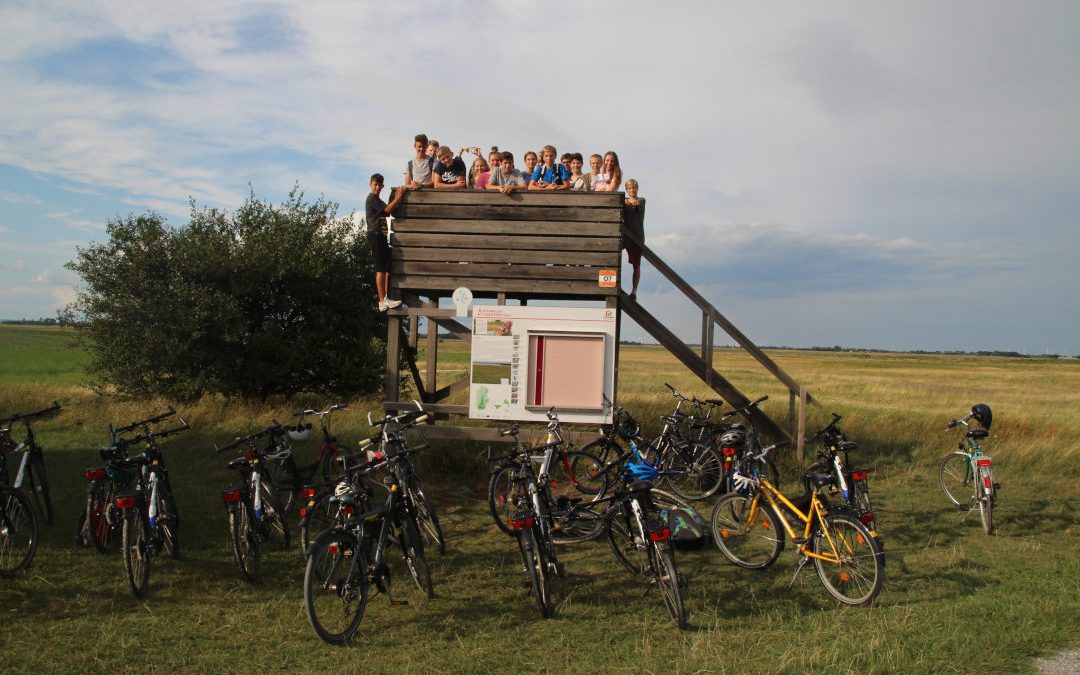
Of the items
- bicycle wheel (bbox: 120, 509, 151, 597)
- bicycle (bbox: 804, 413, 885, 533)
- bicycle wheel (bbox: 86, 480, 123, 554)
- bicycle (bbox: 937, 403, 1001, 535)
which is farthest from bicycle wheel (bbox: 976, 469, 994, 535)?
bicycle wheel (bbox: 86, 480, 123, 554)

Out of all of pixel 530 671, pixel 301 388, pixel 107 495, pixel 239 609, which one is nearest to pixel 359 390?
pixel 301 388

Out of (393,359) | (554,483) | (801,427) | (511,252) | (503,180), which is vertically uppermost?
(503,180)

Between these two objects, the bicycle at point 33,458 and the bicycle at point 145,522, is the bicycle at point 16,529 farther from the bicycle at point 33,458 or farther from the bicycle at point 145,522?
the bicycle at point 33,458

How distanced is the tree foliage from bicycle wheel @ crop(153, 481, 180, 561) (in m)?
12.2

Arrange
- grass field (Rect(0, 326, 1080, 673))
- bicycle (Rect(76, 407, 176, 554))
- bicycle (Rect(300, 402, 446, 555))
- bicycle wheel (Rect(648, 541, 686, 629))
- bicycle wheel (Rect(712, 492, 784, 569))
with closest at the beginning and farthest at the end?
grass field (Rect(0, 326, 1080, 673)), bicycle wheel (Rect(648, 541, 686, 629)), bicycle wheel (Rect(712, 492, 784, 569)), bicycle (Rect(76, 407, 176, 554)), bicycle (Rect(300, 402, 446, 555))

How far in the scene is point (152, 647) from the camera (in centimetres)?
558

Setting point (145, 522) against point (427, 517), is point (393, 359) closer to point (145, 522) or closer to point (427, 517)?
point (427, 517)

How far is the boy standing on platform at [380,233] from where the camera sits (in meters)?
11.3

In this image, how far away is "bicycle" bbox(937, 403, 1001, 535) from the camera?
30.8 ft

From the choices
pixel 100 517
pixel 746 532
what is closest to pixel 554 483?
pixel 746 532

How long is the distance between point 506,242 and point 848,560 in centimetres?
646

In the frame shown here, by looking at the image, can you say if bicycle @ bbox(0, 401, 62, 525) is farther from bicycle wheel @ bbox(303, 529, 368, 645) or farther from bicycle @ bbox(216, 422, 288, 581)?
bicycle wheel @ bbox(303, 529, 368, 645)

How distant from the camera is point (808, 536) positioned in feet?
22.9

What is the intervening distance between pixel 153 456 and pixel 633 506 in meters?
4.60
